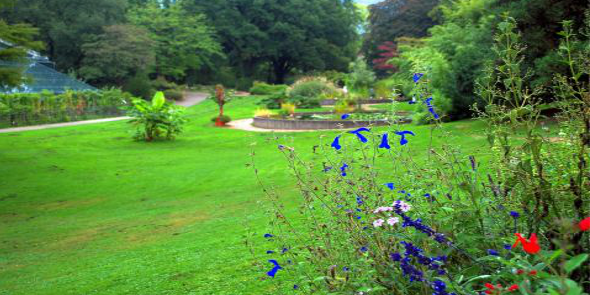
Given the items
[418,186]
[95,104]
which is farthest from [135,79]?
[418,186]

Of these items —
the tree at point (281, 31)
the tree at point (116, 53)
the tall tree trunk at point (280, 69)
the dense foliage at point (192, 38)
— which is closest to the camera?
the tree at point (116, 53)

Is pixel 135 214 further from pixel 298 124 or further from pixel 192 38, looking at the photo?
pixel 192 38

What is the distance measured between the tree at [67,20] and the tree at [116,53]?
5.15 ft

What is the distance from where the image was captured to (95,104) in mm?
30703

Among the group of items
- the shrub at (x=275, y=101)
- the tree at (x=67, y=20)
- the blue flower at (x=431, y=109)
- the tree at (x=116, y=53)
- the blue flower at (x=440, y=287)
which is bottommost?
the shrub at (x=275, y=101)

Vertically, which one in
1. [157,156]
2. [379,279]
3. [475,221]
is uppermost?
[475,221]

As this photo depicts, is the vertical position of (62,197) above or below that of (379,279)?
below

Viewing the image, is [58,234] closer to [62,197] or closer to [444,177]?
[62,197]

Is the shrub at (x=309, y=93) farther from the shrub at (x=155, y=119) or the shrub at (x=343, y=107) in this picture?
the shrub at (x=155, y=119)

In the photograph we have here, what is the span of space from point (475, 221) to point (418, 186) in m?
0.56

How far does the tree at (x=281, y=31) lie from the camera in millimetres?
56500

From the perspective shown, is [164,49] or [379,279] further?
[164,49]

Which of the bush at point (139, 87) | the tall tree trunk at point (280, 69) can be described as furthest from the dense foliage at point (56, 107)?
the tall tree trunk at point (280, 69)

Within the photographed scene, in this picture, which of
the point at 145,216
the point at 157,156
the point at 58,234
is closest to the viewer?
the point at 58,234
